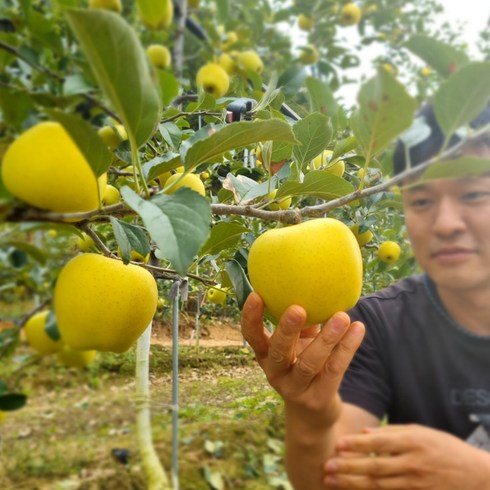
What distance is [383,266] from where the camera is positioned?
0.95m

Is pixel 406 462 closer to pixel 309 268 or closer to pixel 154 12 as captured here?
pixel 309 268

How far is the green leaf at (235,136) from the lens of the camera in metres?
0.30

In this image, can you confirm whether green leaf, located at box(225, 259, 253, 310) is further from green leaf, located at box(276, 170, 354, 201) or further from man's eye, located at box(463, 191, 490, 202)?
man's eye, located at box(463, 191, 490, 202)

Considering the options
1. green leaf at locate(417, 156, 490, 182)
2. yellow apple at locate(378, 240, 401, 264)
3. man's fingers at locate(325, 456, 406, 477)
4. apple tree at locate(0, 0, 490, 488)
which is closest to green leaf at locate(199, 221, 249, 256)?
apple tree at locate(0, 0, 490, 488)

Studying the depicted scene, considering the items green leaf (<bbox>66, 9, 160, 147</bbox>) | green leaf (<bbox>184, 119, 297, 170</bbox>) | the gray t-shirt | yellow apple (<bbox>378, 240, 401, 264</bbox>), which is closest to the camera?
green leaf (<bbox>66, 9, 160, 147</bbox>)

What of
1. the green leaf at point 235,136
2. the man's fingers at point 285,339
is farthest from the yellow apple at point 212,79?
the man's fingers at point 285,339

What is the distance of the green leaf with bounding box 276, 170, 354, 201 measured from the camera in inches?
15.7

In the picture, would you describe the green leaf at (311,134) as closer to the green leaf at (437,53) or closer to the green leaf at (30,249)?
the green leaf at (437,53)

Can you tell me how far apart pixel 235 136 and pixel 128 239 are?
0.12 m

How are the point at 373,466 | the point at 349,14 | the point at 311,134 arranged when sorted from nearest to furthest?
1. the point at 311,134
2. the point at 373,466
3. the point at 349,14

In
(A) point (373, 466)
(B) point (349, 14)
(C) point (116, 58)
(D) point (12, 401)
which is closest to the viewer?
(C) point (116, 58)

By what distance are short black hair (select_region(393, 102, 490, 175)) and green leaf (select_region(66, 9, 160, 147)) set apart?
0.56ft

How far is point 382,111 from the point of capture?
0.94 feet

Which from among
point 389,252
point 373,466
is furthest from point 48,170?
point 389,252
